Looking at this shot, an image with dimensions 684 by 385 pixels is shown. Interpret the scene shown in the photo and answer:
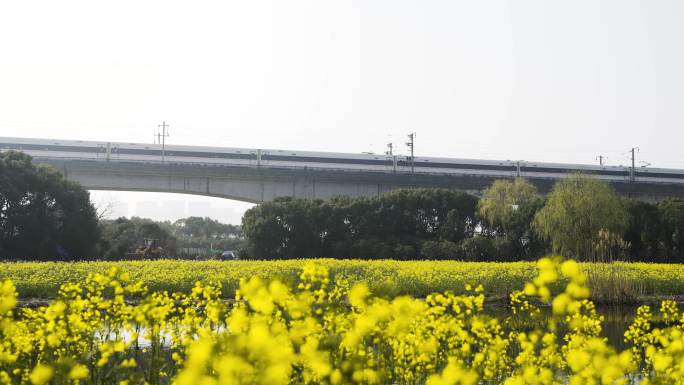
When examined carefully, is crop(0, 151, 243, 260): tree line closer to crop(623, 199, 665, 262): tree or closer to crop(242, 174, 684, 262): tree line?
crop(242, 174, 684, 262): tree line

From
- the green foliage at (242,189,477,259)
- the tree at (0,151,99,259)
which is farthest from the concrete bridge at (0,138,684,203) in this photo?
the tree at (0,151,99,259)

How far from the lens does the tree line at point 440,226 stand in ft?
121

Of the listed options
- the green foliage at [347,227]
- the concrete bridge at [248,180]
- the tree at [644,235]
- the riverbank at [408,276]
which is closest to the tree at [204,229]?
the concrete bridge at [248,180]

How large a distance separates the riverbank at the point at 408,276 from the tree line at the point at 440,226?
475 inches

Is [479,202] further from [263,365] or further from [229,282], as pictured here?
[263,365]

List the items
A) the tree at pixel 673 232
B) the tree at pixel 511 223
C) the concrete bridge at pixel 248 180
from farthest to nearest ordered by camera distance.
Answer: the concrete bridge at pixel 248 180 < the tree at pixel 511 223 < the tree at pixel 673 232

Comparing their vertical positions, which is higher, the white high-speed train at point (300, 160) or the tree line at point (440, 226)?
the white high-speed train at point (300, 160)

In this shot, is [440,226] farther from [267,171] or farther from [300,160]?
[300,160]

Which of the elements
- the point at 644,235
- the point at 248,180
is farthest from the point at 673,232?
the point at 248,180

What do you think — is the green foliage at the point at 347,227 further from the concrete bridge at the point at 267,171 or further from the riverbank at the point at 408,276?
the riverbank at the point at 408,276

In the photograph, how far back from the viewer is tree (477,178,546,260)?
37125mm

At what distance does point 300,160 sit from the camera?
56.2 meters

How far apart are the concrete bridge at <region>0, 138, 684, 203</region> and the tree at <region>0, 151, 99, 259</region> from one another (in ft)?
44.2

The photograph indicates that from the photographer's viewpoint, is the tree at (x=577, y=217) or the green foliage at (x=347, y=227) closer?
the tree at (x=577, y=217)
